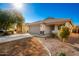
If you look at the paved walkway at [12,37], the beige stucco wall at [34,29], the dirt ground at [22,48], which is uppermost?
the beige stucco wall at [34,29]

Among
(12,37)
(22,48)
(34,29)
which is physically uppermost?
(34,29)

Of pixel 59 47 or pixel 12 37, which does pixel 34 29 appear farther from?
pixel 59 47

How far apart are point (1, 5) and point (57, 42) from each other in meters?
1.08

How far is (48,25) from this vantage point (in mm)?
3127

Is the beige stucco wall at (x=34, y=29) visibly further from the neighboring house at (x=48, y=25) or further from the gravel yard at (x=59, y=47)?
the gravel yard at (x=59, y=47)

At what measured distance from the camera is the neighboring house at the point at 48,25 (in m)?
3.09

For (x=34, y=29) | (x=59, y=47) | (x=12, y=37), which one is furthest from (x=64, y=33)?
(x=12, y=37)

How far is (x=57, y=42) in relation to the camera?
3.12m

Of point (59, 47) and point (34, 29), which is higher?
point (34, 29)

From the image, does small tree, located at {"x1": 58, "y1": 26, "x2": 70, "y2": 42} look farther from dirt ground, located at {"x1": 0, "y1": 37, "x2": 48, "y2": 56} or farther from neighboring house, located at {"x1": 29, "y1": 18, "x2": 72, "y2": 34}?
dirt ground, located at {"x1": 0, "y1": 37, "x2": 48, "y2": 56}

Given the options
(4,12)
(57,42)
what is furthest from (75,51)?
(4,12)

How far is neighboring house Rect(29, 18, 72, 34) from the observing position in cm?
309

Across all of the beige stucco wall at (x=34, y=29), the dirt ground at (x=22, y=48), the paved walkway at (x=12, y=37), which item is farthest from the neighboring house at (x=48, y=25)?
the dirt ground at (x=22, y=48)

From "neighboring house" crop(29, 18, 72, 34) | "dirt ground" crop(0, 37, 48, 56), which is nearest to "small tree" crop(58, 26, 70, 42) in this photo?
"neighboring house" crop(29, 18, 72, 34)
